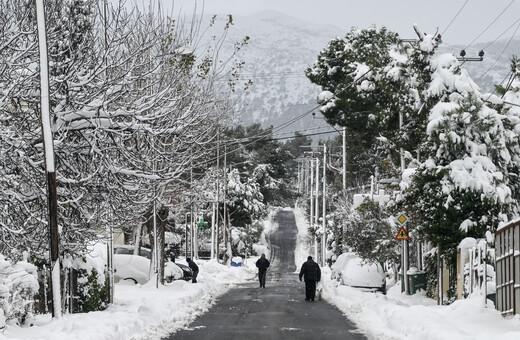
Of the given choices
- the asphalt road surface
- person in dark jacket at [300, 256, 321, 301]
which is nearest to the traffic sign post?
person in dark jacket at [300, 256, 321, 301]

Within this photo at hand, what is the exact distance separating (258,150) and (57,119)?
102 meters

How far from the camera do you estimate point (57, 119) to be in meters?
16.3

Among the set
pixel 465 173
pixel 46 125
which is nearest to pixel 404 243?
pixel 465 173

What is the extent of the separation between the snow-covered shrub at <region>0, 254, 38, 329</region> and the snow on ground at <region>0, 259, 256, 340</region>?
0.28 meters

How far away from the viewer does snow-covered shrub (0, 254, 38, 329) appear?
1370 cm

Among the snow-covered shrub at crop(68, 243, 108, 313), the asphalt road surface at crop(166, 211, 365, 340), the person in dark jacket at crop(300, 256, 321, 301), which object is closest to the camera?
the asphalt road surface at crop(166, 211, 365, 340)

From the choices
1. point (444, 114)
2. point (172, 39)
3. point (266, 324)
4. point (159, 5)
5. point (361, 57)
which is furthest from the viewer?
point (361, 57)

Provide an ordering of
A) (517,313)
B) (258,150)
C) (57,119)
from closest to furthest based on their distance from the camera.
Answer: (517,313), (57,119), (258,150)

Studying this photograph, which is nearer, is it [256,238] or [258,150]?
[256,238]

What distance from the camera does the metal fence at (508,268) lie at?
49.7ft

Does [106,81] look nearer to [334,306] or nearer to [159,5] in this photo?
[159,5]

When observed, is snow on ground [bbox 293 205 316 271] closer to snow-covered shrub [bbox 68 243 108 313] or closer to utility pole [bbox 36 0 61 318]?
snow-covered shrub [bbox 68 243 108 313]

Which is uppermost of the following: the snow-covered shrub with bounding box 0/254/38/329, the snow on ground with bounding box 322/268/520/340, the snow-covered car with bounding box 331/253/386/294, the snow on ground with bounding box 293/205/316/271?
the snow-covered shrub with bounding box 0/254/38/329

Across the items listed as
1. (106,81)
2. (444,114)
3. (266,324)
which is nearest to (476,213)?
(444,114)
